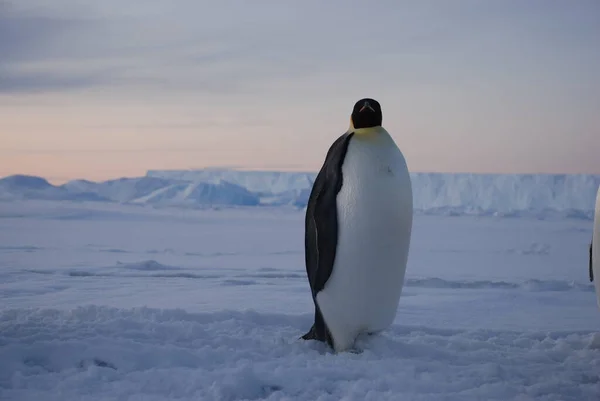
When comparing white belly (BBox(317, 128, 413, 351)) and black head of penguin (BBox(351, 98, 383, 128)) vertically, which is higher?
black head of penguin (BBox(351, 98, 383, 128))

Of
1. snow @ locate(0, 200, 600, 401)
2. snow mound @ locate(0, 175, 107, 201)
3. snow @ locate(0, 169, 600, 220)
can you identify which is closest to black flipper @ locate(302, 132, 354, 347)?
snow @ locate(0, 200, 600, 401)

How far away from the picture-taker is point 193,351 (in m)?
3.61

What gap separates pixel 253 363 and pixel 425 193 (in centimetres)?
3088

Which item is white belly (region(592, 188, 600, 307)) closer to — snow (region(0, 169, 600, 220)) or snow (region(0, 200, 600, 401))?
snow (region(0, 200, 600, 401))

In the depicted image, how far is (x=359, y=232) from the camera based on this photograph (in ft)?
12.9

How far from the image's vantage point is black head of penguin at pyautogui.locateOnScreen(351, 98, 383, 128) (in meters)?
4.08

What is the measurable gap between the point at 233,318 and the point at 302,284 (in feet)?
10.0

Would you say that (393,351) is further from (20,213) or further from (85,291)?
(20,213)

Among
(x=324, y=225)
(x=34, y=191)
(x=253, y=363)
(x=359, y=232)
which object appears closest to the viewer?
(x=253, y=363)

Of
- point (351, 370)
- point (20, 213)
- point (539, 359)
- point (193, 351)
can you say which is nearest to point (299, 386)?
point (351, 370)

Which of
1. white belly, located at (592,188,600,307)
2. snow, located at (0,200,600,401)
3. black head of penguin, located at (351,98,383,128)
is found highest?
black head of penguin, located at (351,98,383,128)

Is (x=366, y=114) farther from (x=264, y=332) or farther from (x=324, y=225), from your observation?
(x=264, y=332)

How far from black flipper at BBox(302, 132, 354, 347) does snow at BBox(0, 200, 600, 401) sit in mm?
375

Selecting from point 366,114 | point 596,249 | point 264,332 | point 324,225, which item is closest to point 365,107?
point 366,114
